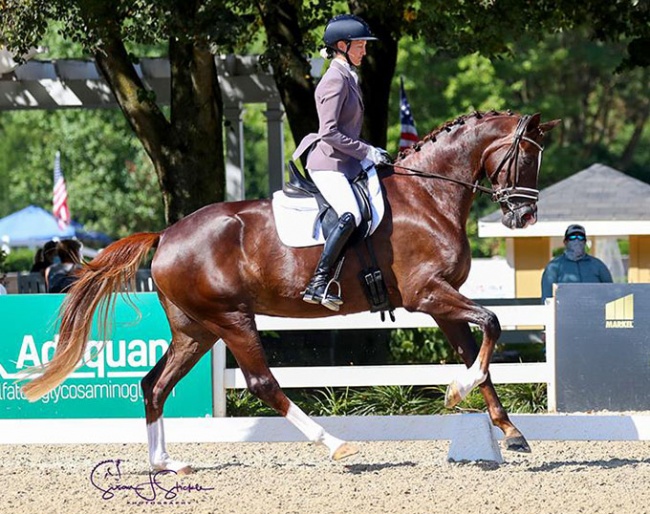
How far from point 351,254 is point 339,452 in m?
1.30

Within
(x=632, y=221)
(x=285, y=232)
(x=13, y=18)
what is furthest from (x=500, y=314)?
(x=632, y=221)

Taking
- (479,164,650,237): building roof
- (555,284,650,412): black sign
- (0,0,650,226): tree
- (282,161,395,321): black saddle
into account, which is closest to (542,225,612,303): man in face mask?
(555,284,650,412): black sign

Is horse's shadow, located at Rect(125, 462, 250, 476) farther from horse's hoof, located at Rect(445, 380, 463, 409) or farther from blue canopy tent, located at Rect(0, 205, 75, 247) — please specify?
blue canopy tent, located at Rect(0, 205, 75, 247)

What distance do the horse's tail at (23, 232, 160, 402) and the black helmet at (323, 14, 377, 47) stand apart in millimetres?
1879

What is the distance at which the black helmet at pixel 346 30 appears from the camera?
7832 millimetres

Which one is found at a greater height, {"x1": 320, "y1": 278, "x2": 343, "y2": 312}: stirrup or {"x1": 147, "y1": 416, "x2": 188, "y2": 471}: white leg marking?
{"x1": 320, "y1": 278, "x2": 343, "y2": 312}: stirrup

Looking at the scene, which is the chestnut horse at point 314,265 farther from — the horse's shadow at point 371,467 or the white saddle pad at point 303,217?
the horse's shadow at point 371,467

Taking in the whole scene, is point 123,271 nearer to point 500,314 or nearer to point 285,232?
point 285,232

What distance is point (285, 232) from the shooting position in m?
8.01

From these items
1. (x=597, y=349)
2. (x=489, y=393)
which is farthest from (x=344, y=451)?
(x=597, y=349)

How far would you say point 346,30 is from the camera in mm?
7832

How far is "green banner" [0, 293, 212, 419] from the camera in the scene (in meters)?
10.2

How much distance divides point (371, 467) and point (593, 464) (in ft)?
4.98

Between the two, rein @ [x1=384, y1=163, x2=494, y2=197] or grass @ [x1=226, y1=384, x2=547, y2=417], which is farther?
grass @ [x1=226, y1=384, x2=547, y2=417]
